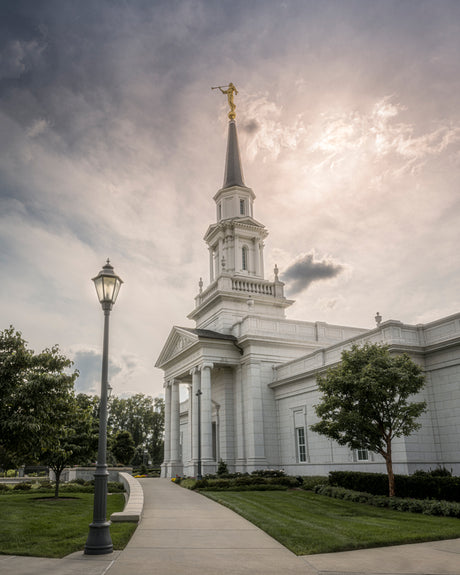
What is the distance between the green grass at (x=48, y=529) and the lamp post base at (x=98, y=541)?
0.55 m

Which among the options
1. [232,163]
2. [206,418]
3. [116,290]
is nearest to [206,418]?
[206,418]

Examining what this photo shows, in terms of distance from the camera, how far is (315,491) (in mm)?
23453

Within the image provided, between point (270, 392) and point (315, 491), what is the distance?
40.1 ft

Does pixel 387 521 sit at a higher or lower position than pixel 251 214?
lower

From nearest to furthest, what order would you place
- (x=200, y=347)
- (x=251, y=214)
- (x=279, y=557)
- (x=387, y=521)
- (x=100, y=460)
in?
(x=279, y=557), (x=100, y=460), (x=387, y=521), (x=200, y=347), (x=251, y=214)

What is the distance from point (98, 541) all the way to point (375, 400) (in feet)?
42.4

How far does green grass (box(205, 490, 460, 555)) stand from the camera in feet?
36.4

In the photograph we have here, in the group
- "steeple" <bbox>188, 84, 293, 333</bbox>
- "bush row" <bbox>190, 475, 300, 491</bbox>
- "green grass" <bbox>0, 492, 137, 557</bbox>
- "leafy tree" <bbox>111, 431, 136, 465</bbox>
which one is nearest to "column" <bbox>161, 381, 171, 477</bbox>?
"steeple" <bbox>188, 84, 293, 333</bbox>

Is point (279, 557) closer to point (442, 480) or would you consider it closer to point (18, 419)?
point (18, 419)

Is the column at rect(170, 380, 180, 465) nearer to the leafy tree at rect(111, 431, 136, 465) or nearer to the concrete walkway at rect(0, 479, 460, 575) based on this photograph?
the leafy tree at rect(111, 431, 136, 465)

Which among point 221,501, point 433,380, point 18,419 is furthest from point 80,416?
point 433,380

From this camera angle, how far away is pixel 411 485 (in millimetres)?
18656

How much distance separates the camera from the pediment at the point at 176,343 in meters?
37.9

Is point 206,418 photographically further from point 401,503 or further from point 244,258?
point 401,503
